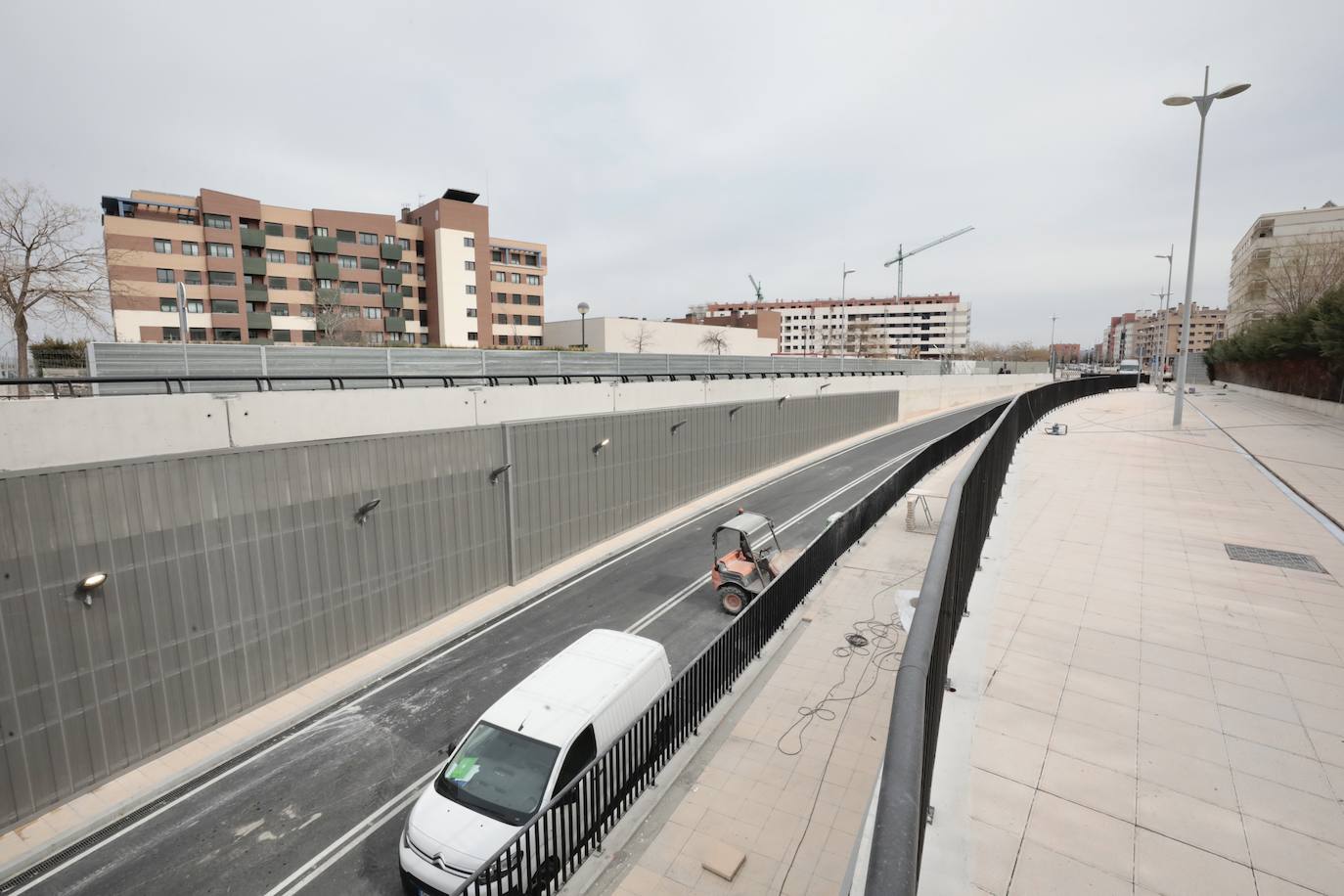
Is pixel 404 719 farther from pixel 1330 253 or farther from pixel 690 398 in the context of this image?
pixel 1330 253

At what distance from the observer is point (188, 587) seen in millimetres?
9531

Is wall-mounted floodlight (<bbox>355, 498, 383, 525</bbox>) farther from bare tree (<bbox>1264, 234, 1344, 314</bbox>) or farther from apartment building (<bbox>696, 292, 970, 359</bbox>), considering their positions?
apartment building (<bbox>696, 292, 970, 359</bbox>)

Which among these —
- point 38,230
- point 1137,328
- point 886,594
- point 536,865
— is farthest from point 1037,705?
point 1137,328

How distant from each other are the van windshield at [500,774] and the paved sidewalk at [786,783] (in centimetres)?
166

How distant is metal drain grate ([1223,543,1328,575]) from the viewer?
24.1 feet

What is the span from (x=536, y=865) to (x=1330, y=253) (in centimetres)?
6520

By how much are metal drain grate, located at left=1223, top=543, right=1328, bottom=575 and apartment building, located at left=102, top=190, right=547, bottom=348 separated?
1760 inches

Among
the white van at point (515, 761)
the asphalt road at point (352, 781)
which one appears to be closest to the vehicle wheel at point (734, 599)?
the asphalt road at point (352, 781)

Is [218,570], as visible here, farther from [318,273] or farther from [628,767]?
[318,273]

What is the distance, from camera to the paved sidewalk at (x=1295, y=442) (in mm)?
11336

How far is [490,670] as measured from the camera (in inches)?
461

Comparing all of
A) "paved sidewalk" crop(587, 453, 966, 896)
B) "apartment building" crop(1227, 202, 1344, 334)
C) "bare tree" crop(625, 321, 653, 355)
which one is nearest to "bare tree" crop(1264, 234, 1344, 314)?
"apartment building" crop(1227, 202, 1344, 334)

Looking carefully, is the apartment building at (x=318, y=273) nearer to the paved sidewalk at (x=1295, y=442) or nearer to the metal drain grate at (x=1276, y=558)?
the metal drain grate at (x=1276, y=558)

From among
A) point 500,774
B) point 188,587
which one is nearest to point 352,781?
point 500,774
